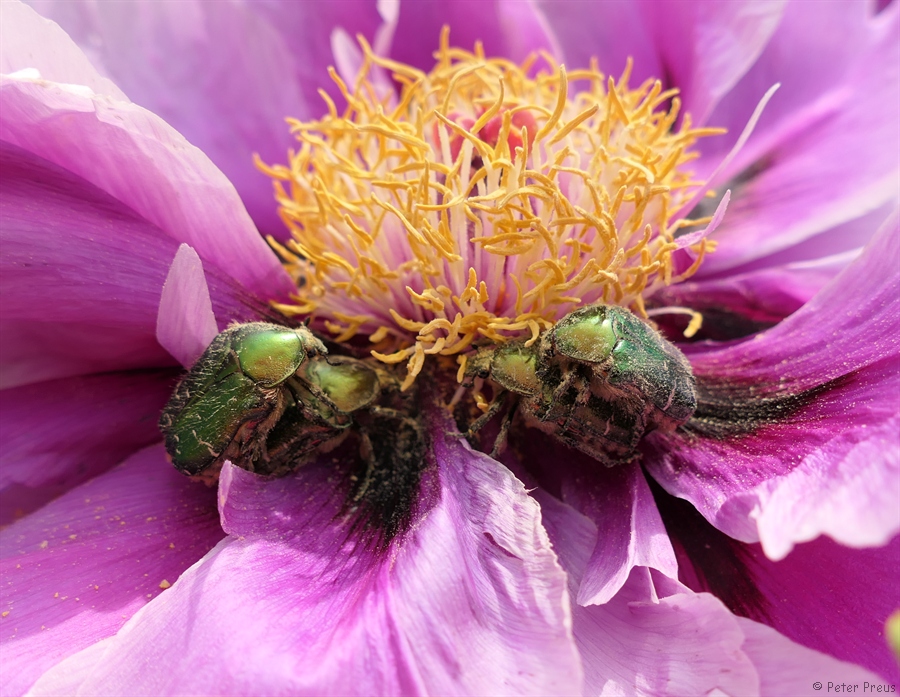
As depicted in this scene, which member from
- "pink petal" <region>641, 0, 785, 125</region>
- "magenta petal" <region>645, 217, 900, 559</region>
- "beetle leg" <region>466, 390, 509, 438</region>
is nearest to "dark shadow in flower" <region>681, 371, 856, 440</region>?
"magenta petal" <region>645, 217, 900, 559</region>

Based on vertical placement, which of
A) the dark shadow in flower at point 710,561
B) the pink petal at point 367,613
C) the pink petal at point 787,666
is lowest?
the pink petal at point 367,613

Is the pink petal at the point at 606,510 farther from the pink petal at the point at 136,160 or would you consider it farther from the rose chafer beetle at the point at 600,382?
the pink petal at the point at 136,160

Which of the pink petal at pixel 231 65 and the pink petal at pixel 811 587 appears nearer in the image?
the pink petal at pixel 811 587

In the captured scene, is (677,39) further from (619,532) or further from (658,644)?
(658,644)

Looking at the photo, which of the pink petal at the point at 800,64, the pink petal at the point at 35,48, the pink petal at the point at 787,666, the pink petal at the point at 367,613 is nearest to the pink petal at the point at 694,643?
the pink petal at the point at 787,666

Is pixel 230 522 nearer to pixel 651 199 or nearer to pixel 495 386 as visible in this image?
pixel 495 386

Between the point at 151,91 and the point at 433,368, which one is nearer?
the point at 433,368

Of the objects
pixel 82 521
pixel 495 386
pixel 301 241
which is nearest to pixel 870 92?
pixel 495 386
